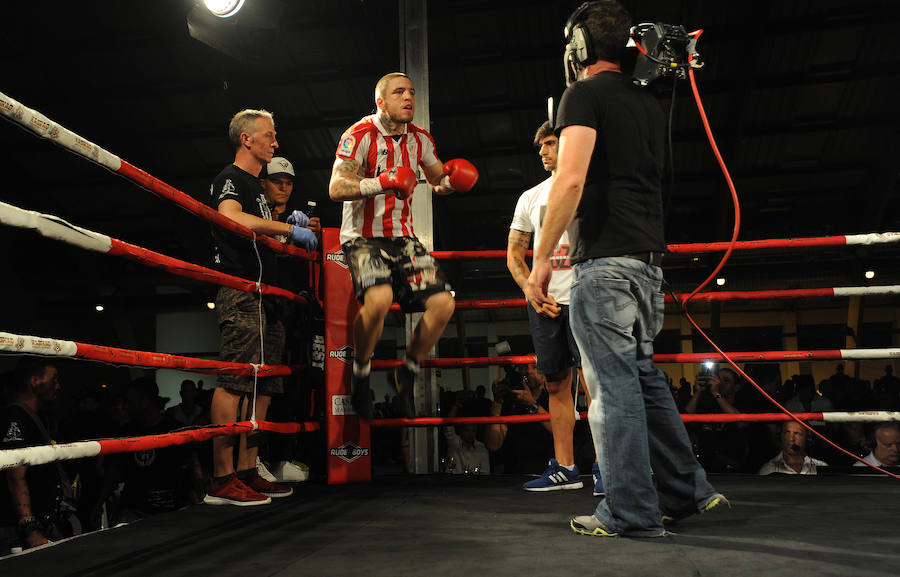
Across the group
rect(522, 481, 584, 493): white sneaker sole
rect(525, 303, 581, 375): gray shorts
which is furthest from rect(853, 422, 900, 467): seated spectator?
rect(525, 303, 581, 375): gray shorts

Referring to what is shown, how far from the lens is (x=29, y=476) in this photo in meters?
3.54

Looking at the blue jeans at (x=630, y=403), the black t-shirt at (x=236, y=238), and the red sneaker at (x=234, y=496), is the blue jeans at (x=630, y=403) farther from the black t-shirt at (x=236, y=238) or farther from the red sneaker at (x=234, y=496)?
the black t-shirt at (x=236, y=238)

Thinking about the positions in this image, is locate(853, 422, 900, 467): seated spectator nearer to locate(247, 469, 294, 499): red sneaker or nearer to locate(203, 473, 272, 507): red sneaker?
locate(247, 469, 294, 499): red sneaker

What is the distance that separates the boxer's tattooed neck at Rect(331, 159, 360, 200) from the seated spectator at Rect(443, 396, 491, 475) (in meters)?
2.26

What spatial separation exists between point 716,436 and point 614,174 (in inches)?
150

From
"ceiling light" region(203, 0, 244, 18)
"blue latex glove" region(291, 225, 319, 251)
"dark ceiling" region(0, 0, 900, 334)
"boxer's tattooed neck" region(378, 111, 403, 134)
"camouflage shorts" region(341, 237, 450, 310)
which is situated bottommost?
"camouflage shorts" region(341, 237, 450, 310)

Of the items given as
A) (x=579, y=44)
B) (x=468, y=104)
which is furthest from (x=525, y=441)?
(x=468, y=104)

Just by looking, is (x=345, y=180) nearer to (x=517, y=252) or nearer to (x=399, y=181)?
(x=399, y=181)

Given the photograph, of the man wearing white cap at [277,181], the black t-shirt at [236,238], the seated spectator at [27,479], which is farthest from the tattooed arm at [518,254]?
the seated spectator at [27,479]

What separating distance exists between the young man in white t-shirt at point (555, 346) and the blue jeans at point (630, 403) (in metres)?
0.71

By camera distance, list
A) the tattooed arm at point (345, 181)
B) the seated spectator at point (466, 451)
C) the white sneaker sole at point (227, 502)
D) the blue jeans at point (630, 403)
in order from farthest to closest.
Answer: the seated spectator at point (466, 451), the tattooed arm at point (345, 181), the white sneaker sole at point (227, 502), the blue jeans at point (630, 403)

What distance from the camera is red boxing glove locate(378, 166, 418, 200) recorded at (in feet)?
8.07

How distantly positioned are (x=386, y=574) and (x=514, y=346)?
45.3 feet

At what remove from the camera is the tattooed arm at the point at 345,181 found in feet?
8.27
